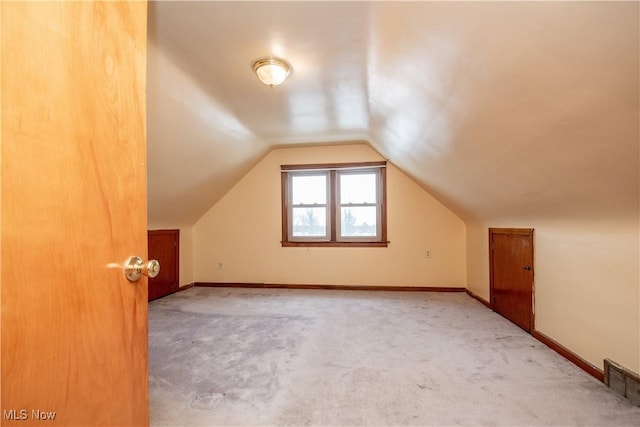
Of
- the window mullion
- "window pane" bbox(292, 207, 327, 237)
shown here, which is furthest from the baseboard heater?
"window pane" bbox(292, 207, 327, 237)

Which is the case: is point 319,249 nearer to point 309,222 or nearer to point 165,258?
point 309,222

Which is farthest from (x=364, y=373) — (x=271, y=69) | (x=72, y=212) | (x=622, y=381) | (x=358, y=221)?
(x=358, y=221)

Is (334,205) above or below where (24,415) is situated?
above

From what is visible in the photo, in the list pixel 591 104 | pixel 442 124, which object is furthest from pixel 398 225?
pixel 591 104

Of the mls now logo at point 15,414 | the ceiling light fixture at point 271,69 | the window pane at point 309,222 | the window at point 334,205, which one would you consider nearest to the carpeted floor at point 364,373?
the mls now logo at point 15,414

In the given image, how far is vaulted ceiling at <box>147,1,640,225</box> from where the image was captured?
110 centimetres

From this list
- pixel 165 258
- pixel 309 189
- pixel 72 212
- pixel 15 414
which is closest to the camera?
pixel 15 414

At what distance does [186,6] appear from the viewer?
57.0 inches

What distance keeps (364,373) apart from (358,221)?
2.66 meters

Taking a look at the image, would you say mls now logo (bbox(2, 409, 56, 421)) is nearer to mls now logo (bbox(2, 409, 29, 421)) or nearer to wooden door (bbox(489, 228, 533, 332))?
mls now logo (bbox(2, 409, 29, 421))

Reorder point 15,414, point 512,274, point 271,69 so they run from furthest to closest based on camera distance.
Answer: point 512,274, point 271,69, point 15,414

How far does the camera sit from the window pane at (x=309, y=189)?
14.8ft

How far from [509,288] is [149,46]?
11.9 ft

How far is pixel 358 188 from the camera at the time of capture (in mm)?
4441
